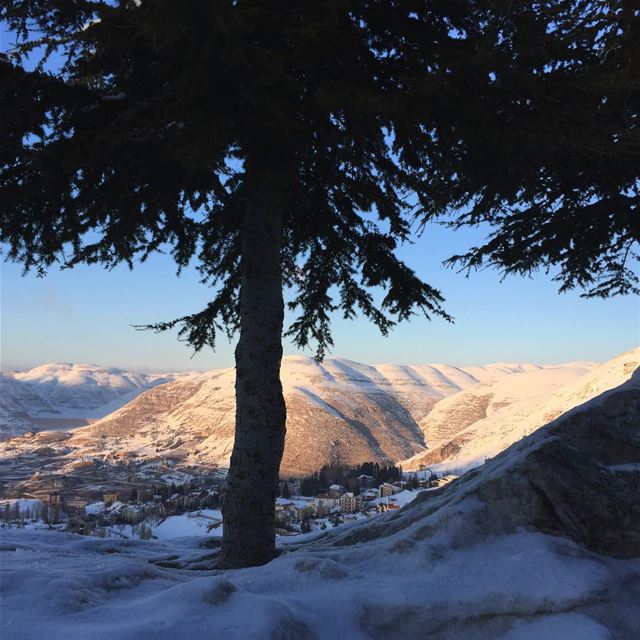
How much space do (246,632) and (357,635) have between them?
2.10ft

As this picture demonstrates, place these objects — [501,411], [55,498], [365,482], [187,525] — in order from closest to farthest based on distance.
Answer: [187,525] → [55,498] → [365,482] → [501,411]

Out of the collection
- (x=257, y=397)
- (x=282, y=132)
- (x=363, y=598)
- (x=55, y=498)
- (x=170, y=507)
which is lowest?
(x=170, y=507)

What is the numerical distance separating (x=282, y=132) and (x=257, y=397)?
2.74 meters

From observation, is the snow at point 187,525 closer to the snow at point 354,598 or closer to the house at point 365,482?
the house at point 365,482

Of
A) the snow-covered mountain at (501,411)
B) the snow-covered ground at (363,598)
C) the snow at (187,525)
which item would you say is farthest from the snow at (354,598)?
the snow at (187,525)

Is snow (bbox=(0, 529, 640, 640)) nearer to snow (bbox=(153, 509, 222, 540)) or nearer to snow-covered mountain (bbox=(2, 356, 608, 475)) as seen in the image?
snow (bbox=(153, 509, 222, 540))

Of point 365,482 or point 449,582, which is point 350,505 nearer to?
point 365,482

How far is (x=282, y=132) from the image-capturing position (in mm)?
4023

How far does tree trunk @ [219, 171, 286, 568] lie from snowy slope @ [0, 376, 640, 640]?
3.97ft

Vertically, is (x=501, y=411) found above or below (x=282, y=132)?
below

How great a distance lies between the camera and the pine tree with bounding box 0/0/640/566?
3.63 metres

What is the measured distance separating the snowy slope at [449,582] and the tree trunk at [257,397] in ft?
3.97

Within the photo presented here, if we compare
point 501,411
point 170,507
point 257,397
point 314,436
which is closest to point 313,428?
point 314,436

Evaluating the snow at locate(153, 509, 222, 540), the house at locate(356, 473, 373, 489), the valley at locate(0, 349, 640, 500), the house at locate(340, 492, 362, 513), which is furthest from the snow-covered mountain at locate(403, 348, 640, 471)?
the snow at locate(153, 509, 222, 540)
